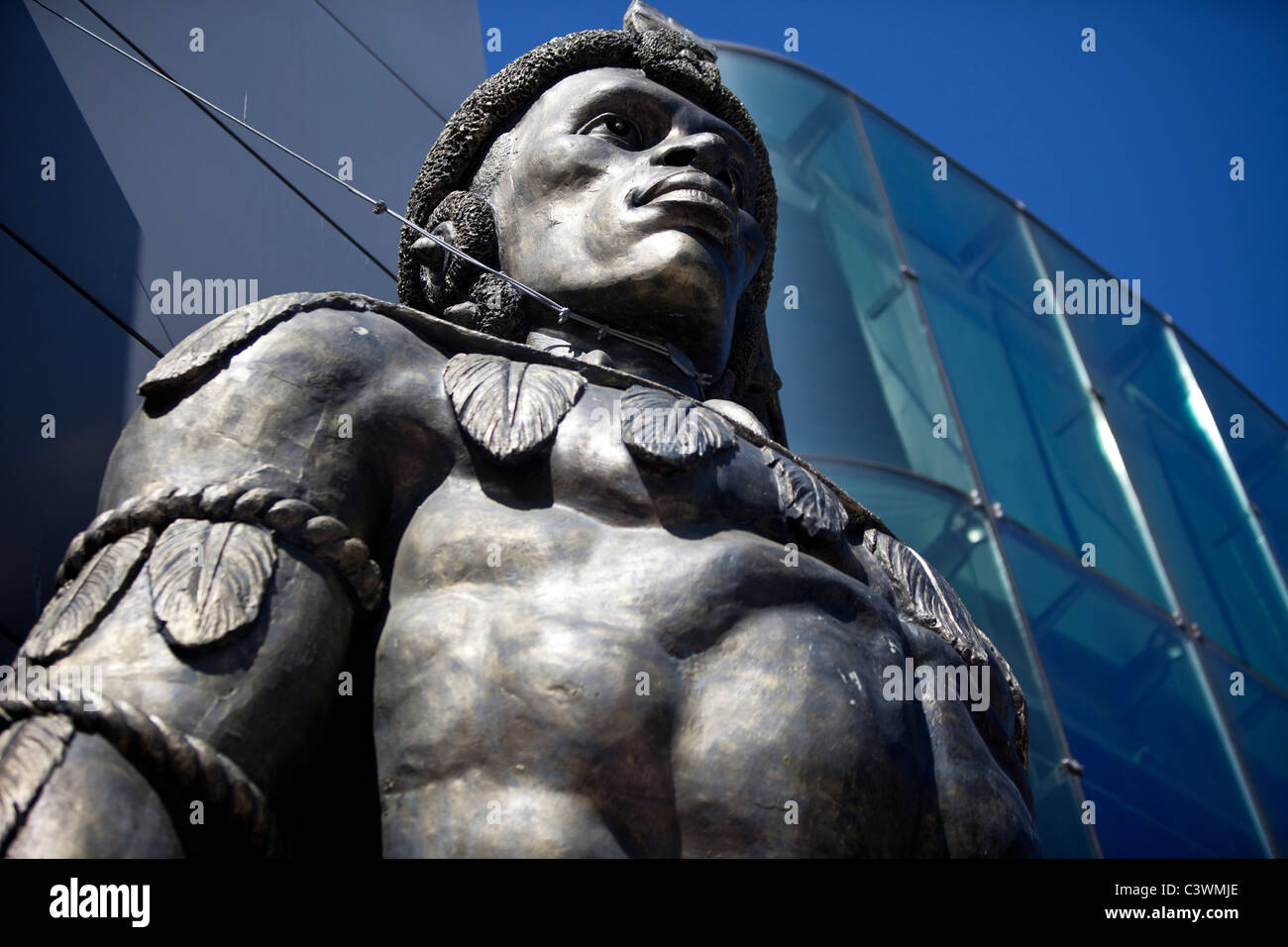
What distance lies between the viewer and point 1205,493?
14.3m

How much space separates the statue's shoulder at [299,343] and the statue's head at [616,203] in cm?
78

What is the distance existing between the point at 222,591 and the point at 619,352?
164cm

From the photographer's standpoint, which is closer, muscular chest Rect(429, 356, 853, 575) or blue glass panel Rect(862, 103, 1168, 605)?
muscular chest Rect(429, 356, 853, 575)

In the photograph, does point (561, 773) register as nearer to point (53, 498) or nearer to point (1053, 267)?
point (53, 498)

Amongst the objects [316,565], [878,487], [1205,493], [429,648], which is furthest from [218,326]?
[1205,493]

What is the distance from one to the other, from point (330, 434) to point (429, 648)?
554 mm

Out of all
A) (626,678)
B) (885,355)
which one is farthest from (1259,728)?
(626,678)

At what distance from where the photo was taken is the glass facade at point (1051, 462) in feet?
37.4

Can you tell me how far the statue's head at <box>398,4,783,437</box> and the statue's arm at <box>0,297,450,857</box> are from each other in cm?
81

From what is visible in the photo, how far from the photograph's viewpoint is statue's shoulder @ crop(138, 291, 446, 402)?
3.57 meters

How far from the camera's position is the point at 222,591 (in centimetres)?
315

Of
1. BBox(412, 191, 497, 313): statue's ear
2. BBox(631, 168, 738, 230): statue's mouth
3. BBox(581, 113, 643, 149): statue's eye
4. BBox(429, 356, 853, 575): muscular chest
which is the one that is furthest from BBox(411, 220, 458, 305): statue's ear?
BBox(429, 356, 853, 575): muscular chest

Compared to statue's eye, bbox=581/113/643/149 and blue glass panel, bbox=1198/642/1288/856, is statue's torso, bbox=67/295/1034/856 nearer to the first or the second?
statue's eye, bbox=581/113/643/149

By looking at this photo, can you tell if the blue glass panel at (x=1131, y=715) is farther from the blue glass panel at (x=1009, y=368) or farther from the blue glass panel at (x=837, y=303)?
the blue glass panel at (x=837, y=303)
